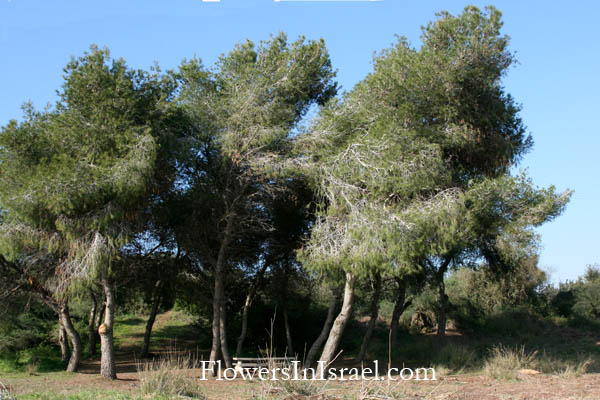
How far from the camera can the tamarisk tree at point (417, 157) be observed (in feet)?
35.7

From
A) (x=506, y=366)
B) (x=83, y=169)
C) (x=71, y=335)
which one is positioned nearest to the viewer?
(x=83, y=169)

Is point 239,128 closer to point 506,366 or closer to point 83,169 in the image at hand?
point 83,169

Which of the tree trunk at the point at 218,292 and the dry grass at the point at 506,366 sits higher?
the tree trunk at the point at 218,292

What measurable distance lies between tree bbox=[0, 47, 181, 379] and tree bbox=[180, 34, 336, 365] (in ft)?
4.90

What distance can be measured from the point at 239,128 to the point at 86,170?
12.6 ft

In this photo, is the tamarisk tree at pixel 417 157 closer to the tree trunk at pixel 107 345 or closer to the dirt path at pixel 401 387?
the dirt path at pixel 401 387

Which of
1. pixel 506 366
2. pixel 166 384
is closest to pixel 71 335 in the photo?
pixel 166 384

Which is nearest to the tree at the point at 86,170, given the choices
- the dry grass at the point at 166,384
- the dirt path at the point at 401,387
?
the dirt path at the point at 401,387

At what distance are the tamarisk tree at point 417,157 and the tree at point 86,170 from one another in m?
4.09

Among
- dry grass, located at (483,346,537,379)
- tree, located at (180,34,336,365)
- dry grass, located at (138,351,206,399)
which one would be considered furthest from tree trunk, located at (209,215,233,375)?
dry grass, located at (483,346,537,379)

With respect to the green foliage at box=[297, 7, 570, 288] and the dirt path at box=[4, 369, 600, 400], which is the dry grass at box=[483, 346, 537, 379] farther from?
the green foliage at box=[297, 7, 570, 288]

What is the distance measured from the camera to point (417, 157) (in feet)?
36.6

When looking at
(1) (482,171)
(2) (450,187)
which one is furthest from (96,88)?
(1) (482,171)

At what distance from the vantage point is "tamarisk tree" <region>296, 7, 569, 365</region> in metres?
10.9
